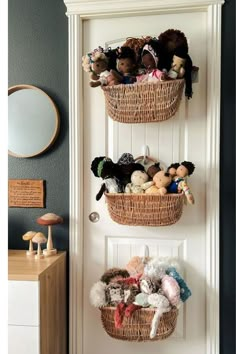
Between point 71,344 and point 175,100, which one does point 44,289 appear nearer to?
point 71,344

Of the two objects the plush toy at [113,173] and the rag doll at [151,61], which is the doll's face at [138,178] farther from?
the rag doll at [151,61]

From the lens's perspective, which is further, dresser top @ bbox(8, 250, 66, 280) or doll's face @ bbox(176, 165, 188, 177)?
doll's face @ bbox(176, 165, 188, 177)

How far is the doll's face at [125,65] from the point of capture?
1.41 meters

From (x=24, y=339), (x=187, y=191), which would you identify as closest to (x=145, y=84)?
(x=187, y=191)

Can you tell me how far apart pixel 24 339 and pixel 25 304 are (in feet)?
0.48

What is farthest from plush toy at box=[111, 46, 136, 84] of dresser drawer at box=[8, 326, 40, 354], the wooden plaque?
dresser drawer at box=[8, 326, 40, 354]

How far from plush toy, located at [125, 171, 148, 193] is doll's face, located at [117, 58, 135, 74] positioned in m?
0.46

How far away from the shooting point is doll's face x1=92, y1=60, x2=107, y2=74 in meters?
1.43

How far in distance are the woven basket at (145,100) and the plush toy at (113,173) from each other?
0.22 metres

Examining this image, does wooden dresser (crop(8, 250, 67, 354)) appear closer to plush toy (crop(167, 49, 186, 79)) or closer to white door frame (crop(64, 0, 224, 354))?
white door frame (crop(64, 0, 224, 354))

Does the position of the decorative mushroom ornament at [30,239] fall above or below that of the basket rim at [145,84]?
below

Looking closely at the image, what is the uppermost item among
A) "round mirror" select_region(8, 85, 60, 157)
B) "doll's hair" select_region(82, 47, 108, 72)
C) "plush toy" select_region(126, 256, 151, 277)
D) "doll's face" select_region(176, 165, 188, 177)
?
"doll's hair" select_region(82, 47, 108, 72)

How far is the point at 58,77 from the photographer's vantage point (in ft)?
5.48

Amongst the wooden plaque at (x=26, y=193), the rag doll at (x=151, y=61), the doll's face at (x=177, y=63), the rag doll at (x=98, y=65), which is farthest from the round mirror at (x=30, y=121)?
the doll's face at (x=177, y=63)
